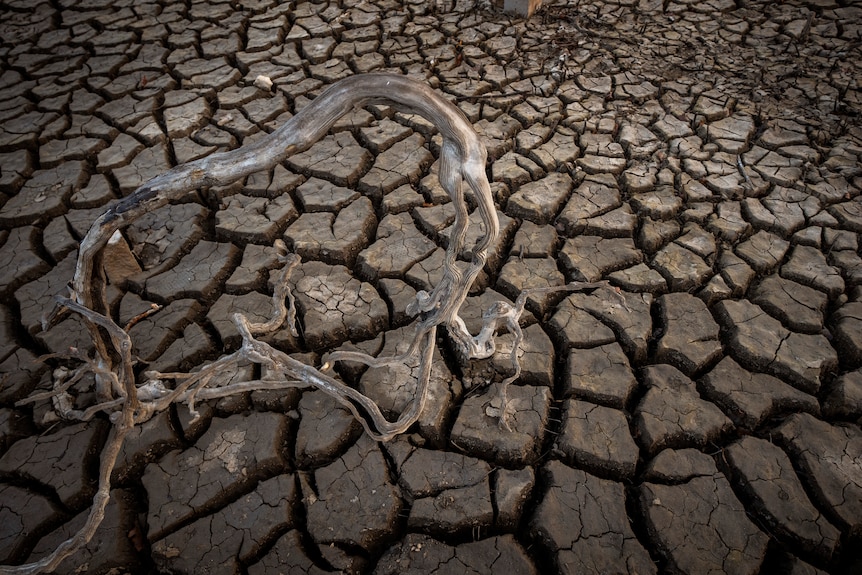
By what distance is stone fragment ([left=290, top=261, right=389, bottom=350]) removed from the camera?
2.19 m

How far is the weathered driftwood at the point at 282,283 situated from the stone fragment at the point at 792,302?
1.15 metres

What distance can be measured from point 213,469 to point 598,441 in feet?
4.32

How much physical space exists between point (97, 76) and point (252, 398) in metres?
2.88

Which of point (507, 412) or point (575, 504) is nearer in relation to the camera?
point (575, 504)

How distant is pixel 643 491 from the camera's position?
1.75 metres

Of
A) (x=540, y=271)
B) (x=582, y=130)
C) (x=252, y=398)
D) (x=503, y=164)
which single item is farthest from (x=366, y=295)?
(x=582, y=130)

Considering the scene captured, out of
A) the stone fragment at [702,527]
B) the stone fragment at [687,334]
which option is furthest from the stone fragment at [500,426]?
the stone fragment at [687,334]

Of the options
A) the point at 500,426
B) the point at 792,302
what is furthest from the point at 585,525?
the point at 792,302

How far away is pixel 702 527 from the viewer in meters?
1.66

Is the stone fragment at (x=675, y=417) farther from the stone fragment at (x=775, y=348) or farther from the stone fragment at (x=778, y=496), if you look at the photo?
the stone fragment at (x=775, y=348)

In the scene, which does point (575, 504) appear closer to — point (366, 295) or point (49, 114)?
point (366, 295)

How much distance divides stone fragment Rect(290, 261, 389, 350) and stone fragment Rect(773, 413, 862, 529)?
1550 mm

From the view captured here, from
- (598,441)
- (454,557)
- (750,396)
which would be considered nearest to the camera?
(454,557)

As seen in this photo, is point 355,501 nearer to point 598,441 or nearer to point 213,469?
point 213,469
